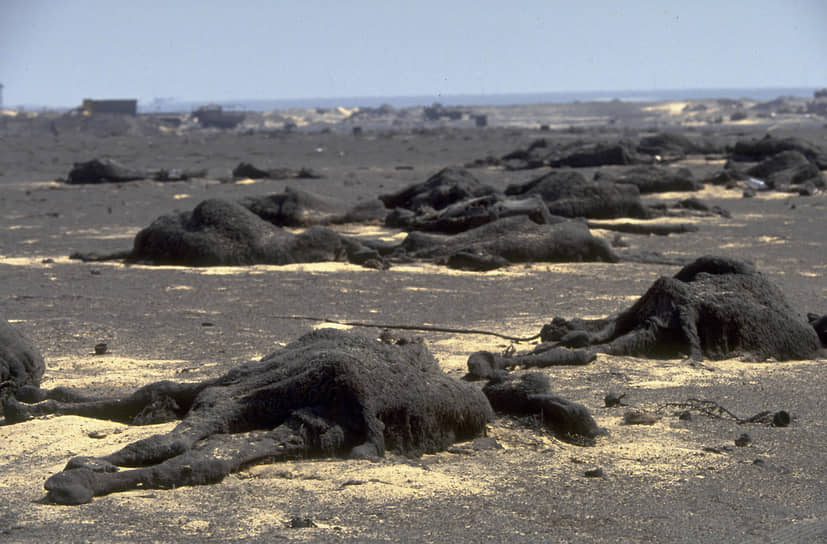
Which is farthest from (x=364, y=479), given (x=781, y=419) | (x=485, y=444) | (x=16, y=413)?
(x=781, y=419)

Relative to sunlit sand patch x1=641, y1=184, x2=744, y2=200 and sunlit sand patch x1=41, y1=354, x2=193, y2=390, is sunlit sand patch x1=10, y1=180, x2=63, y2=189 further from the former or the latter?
sunlit sand patch x1=41, y1=354, x2=193, y2=390

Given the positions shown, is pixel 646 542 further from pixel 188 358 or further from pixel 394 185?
pixel 394 185

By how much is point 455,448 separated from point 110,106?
8281cm

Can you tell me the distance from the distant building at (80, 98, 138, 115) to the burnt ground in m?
69.5

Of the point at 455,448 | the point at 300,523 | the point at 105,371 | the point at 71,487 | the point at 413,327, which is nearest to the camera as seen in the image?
the point at 300,523

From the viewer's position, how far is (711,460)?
5.61 m

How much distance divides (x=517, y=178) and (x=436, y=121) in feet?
232

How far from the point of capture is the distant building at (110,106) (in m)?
82.4

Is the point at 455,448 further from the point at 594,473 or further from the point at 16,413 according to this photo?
the point at 16,413

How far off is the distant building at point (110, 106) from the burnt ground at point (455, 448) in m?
69.5

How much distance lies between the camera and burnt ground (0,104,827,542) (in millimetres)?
4578

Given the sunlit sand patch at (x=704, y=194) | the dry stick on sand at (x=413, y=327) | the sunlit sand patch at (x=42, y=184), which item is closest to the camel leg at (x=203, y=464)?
the dry stick on sand at (x=413, y=327)

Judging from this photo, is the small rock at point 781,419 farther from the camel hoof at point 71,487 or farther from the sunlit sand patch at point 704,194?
the sunlit sand patch at point 704,194

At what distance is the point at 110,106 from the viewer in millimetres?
84000
